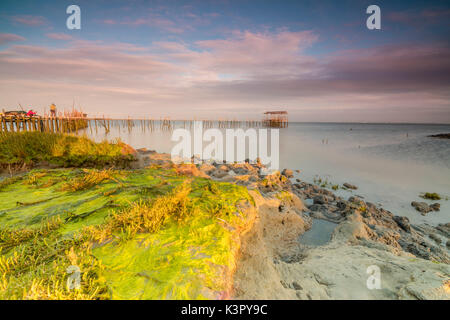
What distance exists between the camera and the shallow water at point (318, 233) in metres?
4.68

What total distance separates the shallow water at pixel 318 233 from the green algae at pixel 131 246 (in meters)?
2.16

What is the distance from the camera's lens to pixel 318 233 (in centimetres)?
520

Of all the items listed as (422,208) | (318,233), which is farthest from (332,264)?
(422,208)

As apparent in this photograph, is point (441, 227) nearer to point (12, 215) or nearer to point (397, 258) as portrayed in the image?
point (397, 258)

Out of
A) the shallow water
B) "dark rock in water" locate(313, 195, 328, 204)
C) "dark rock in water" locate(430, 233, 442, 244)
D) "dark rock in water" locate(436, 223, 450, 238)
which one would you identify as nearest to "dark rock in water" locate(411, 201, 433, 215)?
"dark rock in water" locate(436, 223, 450, 238)

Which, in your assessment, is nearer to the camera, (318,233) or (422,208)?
(318,233)

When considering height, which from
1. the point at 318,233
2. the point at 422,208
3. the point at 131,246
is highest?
the point at 131,246

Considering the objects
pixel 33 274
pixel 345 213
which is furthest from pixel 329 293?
pixel 345 213

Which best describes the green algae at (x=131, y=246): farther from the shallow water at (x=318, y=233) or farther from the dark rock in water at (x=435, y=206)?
the dark rock in water at (x=435, y=206)

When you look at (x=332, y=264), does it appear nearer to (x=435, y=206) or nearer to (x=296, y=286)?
(x=296, y=286)

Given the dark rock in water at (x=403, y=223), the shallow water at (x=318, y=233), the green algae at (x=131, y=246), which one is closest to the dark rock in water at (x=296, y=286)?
the green algae at (x=131, y=246)

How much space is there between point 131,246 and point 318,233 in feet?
15.1

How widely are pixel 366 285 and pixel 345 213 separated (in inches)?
173

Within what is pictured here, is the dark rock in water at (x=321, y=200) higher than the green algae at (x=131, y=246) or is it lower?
lower
